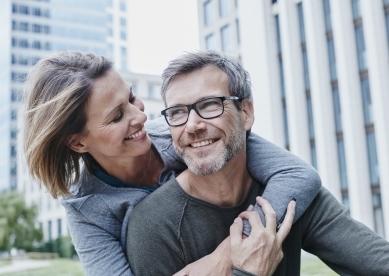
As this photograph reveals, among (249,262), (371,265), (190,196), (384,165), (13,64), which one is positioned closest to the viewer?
(249,262)

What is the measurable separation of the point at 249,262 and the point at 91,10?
73644mm

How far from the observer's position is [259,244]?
1807 millimetres

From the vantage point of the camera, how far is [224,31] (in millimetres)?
26094

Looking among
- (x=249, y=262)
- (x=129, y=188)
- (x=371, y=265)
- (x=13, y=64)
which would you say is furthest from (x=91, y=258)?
(x=13, y=64)

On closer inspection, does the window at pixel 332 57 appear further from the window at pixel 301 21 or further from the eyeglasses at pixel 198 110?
the eyeglasses at pixel 198 110

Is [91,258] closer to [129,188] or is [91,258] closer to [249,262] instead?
[129,188]

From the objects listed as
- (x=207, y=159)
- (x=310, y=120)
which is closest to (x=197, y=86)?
(x=207, y=159)

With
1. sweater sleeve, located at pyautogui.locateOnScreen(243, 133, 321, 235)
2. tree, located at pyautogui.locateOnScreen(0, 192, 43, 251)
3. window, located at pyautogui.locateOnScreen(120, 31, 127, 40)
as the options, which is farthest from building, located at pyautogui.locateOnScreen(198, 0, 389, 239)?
window, located at pyautogui.locateOnScreen(120, 31, 127, 40)

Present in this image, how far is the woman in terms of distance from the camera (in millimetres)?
2049

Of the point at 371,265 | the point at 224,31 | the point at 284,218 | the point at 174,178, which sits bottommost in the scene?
the point at 371,265

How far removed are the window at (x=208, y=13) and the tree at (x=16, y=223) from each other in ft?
72.0

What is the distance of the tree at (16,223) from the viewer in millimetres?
39781

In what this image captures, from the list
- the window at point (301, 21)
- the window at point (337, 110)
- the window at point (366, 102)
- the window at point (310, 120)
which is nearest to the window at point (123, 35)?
the window at point (301, 21)

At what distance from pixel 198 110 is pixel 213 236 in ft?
1.56
